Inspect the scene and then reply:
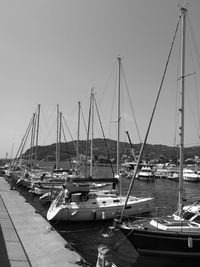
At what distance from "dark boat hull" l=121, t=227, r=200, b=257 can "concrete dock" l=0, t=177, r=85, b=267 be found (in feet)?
12.6

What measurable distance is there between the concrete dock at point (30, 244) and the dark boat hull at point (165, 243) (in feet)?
12.6

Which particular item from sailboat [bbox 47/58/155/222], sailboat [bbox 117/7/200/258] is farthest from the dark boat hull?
sailboat [bbox 47/58/155/222]

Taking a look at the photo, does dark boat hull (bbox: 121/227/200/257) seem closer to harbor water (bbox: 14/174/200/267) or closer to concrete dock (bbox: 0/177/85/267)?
harbor water (bbox: 14/174/200/267)

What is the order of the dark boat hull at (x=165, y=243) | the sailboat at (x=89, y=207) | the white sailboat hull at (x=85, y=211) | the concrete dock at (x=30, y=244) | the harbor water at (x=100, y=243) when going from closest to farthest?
the concrete dock at (x=30, y=244) < the dark boat hull at (x=165, y=243) < the harbor water at (x=100, y=243) < the white sailboat hull at (x=85, y=211) < the sailboat at (x=89, y=207)

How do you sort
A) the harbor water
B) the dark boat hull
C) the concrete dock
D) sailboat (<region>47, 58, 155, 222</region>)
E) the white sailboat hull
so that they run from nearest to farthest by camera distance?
the concrete dock → the dark boat hull → the harbor water → the white sailboat hull → sailboat (<region>47, 58, 155, 222</region>)

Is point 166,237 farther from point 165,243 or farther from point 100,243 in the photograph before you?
point 100,243

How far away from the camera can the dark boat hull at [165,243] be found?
17094 mm

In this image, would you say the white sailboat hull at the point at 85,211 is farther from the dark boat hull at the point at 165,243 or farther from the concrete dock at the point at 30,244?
the dark boat hull at the point at 165,243

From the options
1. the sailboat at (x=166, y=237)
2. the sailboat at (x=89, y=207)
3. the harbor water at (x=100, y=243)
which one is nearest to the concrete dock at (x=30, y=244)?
the harbor water at (x=100, y=243)

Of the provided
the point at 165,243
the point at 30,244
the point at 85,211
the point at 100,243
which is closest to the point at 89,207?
the point at 85,211

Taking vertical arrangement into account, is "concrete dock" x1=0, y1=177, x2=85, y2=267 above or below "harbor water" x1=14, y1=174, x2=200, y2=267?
above

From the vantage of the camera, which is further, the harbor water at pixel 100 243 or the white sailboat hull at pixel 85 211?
the white sailboat hull at pixel 85 211

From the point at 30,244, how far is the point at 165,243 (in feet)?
22.0

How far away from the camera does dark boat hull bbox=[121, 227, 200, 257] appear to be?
17.1 m
